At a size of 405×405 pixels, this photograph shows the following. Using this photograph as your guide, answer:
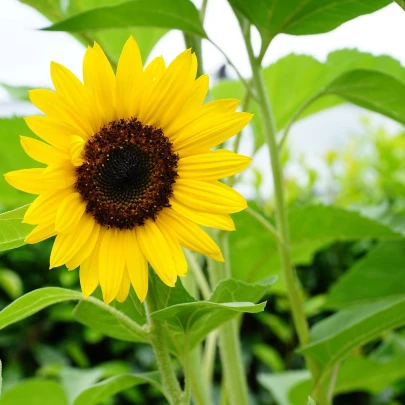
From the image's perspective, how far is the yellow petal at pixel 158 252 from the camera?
1.16ft

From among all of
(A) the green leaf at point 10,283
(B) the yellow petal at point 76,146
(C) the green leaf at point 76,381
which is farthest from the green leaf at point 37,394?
(A) the green leaf at point 10,283

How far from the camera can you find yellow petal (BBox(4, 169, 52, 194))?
34 cm

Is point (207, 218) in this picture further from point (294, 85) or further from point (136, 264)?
point (294, 85)

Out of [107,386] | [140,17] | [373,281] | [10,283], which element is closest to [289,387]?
[373,281]

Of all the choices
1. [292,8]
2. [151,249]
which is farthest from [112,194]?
[292,8]

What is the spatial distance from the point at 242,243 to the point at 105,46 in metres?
0.25

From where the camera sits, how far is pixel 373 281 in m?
0.73

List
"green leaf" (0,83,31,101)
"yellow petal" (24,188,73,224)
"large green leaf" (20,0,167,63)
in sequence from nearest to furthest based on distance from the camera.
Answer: "yellow petal" (24,188,73,224) < "large green leaf" (20,0,167,63) < "green leaf" (0,83,31,101)

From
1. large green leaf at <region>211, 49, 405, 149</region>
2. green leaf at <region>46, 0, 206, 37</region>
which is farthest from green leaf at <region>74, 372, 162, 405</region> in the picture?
large green leaf at <region>211, 49, 405, 149</region>

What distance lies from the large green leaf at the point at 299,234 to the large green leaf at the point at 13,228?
332mm

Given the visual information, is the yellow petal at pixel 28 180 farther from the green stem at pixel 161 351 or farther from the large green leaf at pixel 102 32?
the large green leaf at pixel 102 32

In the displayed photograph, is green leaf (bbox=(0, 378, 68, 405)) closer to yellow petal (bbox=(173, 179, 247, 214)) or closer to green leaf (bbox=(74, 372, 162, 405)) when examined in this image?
green leaf (bbox=(74, 372, 162, 405))

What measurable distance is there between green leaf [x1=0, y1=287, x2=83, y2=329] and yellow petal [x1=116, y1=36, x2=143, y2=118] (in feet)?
0.36

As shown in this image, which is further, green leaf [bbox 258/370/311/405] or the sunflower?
green leaf [bbox 258/370/311/405]
